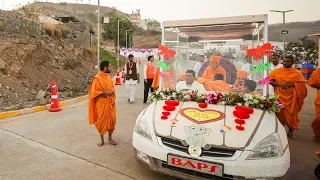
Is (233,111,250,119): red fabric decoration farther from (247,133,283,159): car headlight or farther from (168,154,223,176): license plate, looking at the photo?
(168,154,223,176): license plate

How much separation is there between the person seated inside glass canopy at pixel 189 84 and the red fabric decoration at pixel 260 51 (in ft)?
3.00

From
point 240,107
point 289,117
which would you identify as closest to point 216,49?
point 240,107

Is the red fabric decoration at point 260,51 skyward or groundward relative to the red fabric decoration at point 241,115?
skyward

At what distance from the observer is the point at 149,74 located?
9.95 metres

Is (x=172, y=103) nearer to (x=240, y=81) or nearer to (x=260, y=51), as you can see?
(x=240, y=81)

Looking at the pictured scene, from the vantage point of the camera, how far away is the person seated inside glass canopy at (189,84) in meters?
4.41

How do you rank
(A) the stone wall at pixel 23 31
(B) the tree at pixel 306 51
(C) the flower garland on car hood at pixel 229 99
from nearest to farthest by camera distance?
(C) the flower garland on car hood at pixel 229 99 < (A) the stone wall at pixel 23 31 < (B) the tree at pixel 306 51

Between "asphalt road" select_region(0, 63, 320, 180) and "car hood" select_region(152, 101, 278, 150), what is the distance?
2.66 ft

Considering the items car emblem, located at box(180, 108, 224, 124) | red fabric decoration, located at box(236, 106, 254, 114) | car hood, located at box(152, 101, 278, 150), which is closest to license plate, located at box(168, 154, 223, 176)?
car hood, located at box(152, 101, 278, 150)

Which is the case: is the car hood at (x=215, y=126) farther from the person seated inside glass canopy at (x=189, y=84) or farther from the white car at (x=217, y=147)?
the person seated inside glass canopy at (x=189, y=84)

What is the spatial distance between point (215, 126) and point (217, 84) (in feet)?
3.90

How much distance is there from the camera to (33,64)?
1407 cm

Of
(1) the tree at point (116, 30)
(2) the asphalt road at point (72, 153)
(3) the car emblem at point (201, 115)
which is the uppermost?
(1) the tree at point (116, 30)

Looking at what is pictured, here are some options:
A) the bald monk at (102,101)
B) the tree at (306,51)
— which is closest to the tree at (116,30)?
the tree at (306,51)
